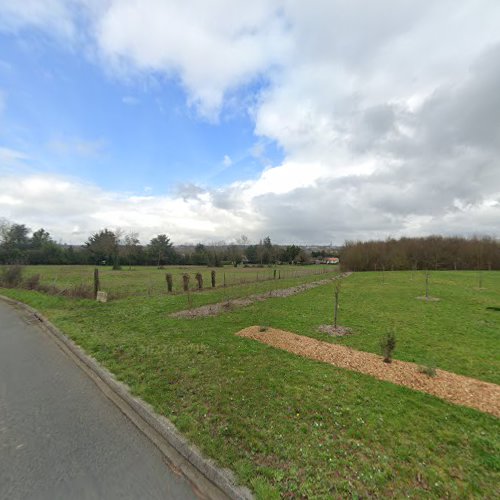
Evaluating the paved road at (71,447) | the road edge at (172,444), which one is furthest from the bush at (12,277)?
the road edge at (172,444)

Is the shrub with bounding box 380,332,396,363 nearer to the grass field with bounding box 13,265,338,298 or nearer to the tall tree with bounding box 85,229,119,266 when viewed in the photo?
the grass field with bounding box 13,265,338,298

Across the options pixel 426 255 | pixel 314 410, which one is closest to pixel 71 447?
pixel 314 410

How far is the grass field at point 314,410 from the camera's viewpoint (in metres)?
2.35

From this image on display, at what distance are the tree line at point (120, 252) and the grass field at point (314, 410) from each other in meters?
49.0

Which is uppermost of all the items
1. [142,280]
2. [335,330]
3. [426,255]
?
[426,255]

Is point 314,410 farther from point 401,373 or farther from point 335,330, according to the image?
point 335,330

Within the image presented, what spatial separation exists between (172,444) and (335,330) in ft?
17.3

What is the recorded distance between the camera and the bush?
18.1 metres

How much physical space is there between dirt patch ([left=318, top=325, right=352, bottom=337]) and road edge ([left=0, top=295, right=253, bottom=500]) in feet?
15.8

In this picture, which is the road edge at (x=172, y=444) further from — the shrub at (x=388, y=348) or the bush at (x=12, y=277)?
the bush at (x=12, y=277)

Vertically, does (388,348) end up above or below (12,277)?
below

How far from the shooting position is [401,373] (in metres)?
4.44

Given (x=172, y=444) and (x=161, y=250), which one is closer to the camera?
(x=172, y=444)

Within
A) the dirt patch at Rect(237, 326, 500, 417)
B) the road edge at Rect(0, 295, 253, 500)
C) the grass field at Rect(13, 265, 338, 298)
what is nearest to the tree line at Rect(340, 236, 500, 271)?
the grass field at Rect(13, 265, 338, 298)
